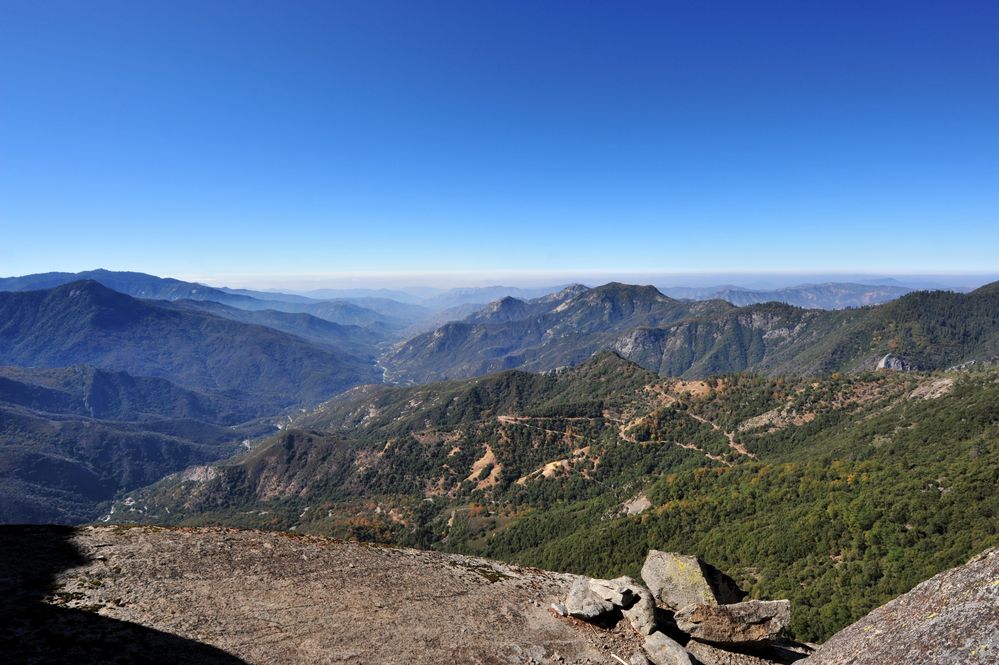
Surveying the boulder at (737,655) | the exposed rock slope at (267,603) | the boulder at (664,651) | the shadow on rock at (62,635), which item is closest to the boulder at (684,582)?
the boulder at (737,655)

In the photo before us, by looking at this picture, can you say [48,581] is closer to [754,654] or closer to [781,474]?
[754,654]

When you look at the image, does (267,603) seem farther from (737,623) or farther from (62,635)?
(737,623)

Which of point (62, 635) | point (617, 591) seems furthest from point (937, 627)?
point (62, 635)

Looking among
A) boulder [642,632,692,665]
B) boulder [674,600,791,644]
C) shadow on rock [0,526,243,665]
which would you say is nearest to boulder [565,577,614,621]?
boulder [642,632,692,665]

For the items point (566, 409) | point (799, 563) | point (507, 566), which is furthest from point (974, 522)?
point (566, 409)

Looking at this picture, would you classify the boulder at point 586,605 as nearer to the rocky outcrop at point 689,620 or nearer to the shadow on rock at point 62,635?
the rocky outcrop at point 689,620

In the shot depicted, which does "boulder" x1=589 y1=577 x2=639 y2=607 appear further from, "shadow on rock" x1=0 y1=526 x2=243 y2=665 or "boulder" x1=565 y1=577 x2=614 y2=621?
"shadow on rock" x1=0 y1=526 x2=243 y2=665
